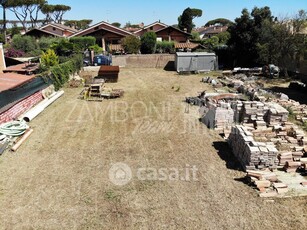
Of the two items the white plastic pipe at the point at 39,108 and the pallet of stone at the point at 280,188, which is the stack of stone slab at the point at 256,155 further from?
the white plastic pipe at the point at 39,108

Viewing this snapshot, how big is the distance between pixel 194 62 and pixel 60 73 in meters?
13.1

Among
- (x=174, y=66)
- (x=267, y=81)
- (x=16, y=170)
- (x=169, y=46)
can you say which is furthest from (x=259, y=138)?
(x=169, y=46)

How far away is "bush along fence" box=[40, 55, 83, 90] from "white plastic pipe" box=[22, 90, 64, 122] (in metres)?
1.21

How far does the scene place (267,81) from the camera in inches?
909

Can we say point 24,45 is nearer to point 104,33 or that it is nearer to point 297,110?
point 104,33

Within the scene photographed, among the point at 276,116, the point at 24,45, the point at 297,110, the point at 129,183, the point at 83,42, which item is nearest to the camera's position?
the point at 129,183

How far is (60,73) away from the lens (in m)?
20.4

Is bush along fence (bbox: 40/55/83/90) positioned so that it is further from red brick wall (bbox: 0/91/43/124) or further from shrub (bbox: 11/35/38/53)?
shrub (bbox: 11/35/38/53)

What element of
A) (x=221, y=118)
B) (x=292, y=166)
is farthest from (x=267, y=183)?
(x=221, y=118)

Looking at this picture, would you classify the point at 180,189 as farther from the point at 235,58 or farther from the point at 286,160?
the point at 235,58

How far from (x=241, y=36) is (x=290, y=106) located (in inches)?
620

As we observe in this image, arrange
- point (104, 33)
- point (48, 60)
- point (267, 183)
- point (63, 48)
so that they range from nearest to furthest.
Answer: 1. point (267, 183)
2. point (48, 60)
3. point (63, 48)
4. point (104, 33)

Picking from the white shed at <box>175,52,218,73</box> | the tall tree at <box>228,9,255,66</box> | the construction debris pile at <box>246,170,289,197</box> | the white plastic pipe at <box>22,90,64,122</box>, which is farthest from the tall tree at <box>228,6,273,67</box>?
the construction debris pile at <box>246,170,289,197</box>

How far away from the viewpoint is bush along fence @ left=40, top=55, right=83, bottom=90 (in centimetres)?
1872
